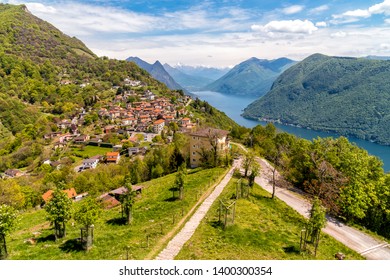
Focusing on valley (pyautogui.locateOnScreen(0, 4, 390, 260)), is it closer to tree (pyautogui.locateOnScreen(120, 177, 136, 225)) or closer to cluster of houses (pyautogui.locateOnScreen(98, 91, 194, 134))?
tree (pyautogui.locateOnScreen(120, 177, 136, 225))

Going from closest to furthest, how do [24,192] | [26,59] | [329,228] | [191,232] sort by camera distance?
[191,232] → [329,228] → [24,192] → [26,59]

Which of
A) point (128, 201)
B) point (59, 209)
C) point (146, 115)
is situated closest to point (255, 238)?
point (128, 201)

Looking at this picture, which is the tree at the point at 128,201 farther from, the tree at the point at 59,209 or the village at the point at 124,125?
the village at the point at 124,125

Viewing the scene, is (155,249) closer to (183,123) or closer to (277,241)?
(277,241)

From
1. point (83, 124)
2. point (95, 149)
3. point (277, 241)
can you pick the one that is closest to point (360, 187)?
point (277, 241)

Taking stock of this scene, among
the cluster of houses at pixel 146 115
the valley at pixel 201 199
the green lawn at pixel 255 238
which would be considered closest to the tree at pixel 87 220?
the valley at pixel 201 199

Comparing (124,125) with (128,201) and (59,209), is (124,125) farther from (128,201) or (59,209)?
(59,209)
